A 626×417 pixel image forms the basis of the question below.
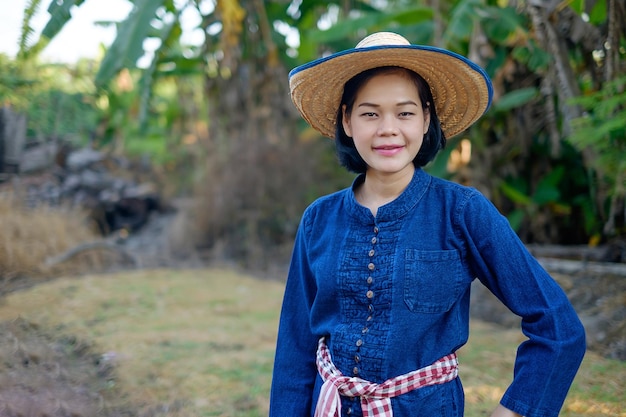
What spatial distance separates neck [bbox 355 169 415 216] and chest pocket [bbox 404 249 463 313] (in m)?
0.21

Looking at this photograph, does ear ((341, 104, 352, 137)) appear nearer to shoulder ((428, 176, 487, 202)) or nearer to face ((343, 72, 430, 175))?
face ((343, 72, 430, 175))

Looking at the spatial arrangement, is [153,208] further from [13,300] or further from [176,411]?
[176,411]

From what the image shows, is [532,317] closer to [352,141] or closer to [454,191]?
[454,191]

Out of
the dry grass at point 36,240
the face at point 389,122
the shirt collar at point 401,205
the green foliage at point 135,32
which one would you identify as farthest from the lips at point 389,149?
the dry grass at point 36,240

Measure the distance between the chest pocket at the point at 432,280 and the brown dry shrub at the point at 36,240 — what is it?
4106 millimetres

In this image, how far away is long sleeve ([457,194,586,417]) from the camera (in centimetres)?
146

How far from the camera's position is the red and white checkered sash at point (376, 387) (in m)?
1.58

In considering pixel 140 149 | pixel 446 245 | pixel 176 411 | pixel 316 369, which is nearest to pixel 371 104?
pixel 446 245

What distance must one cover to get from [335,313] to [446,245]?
1.20 feet

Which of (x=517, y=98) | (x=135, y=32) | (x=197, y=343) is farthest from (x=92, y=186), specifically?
(x=517, y=98)

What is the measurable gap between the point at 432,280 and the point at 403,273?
0.08m

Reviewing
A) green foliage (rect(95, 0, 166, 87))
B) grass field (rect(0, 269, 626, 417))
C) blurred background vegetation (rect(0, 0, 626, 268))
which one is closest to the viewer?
grass field (rect(0, 269, 626, 417))

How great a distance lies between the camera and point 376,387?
1.58 metres

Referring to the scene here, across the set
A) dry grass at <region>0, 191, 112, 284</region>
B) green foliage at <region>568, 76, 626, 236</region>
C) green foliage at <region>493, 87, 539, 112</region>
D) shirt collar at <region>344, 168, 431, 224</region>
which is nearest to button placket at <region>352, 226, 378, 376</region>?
shirt collar at <region>344, 168, 431, 224</region>
